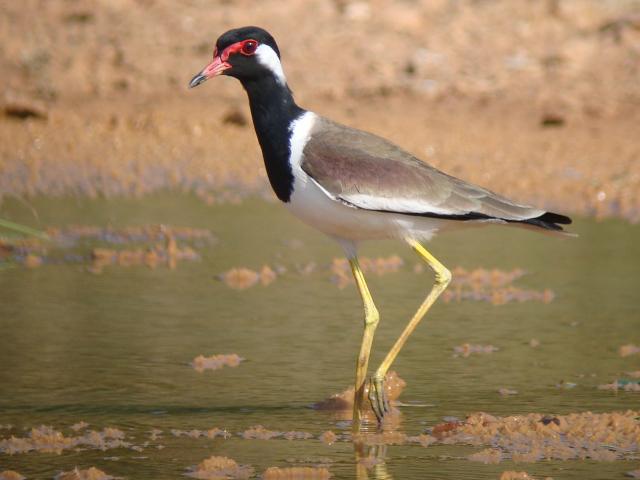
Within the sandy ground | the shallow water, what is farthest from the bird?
the sandy ground

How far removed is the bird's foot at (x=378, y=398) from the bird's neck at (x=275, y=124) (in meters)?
0.82

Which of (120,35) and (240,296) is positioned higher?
(120,35)

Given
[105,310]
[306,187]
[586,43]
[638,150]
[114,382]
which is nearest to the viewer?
[306,187]

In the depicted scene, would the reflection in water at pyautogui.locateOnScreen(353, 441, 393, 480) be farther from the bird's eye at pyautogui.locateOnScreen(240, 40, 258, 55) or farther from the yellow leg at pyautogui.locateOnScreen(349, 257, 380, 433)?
the bird's eye at pyautogui.locateOnScreen(240, 40, 258, 55)

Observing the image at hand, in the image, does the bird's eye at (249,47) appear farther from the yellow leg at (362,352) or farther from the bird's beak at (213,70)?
the yellow leg at (362,352)

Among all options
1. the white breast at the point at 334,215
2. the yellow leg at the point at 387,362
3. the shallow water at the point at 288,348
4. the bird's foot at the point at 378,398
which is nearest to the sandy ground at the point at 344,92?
the shallow water at the point at 288,348

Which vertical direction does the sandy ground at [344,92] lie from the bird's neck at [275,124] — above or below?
above

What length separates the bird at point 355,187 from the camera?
219 inches

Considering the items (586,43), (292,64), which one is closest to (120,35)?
(292,64)

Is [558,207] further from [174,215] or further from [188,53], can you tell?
[188,53]

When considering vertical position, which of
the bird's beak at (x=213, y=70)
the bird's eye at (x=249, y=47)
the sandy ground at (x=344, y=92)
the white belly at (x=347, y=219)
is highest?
the sandy ground at (x=344, y=92)

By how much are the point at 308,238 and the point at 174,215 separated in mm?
1185

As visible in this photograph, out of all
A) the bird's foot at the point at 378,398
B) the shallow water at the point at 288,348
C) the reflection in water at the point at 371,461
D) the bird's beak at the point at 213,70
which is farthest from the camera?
the bird's beak at the point at 213,70

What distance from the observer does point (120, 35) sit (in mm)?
14641
